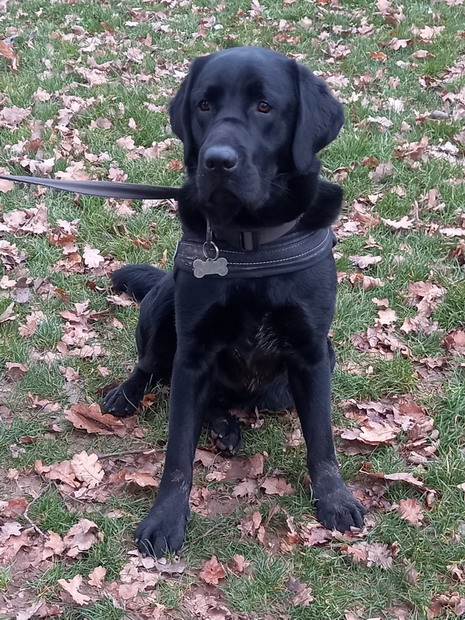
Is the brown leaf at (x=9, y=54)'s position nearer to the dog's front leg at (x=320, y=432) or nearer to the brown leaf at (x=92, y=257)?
the brown leaf at (x=92, y=257)

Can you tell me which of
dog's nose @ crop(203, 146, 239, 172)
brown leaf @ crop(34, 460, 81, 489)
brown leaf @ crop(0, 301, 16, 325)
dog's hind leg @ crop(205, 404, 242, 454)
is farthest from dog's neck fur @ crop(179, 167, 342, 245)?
brown leaf @ crop(0, 301, 16, 325)

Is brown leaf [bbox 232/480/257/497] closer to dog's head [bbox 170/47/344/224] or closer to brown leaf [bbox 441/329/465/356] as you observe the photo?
dog's head [bbox 170/47/344/224]

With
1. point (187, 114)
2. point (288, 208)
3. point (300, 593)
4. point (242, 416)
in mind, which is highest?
point (187, 114)

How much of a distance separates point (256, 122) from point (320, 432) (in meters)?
1.16

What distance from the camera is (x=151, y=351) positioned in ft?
10.3

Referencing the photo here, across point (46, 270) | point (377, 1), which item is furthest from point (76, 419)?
point (377, 1)

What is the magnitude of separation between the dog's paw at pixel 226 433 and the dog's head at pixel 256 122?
0.93 meters

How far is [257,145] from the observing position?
2.43 metres

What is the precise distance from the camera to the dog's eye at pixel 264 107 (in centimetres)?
247

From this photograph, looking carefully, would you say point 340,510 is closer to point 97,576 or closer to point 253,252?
point 97,576

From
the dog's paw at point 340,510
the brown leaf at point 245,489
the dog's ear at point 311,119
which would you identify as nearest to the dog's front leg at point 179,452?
the brown leaf at point 245,489

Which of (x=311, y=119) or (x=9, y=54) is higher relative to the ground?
(x=311, y=119)

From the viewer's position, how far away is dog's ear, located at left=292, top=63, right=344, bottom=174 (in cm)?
249

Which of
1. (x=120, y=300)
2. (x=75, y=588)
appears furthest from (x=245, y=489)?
(x=120, y=300)
